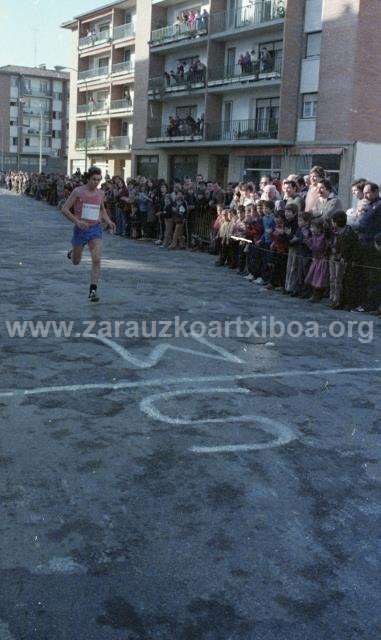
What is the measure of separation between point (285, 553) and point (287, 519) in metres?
0.36

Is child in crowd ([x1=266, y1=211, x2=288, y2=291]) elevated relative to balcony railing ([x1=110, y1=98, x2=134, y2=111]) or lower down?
lower down

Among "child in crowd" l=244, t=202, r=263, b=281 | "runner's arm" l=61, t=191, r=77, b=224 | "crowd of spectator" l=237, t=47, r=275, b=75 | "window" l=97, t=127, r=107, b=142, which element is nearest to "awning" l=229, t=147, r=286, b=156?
"crowd of spectator" l=237, t=47, r=275, b=75

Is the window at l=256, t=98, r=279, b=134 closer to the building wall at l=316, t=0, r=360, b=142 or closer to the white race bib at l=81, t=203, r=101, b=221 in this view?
the building wall at l=316, t=0, r=360, b=142

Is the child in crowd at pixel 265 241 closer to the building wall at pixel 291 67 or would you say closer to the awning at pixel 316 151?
the awning at pixel 316 151

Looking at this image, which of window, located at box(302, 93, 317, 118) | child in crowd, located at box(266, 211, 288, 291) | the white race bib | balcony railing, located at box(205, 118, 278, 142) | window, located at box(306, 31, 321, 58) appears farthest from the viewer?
balcony railing, located at box(205, 118, 278, 142)

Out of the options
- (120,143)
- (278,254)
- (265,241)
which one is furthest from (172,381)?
(120,143)

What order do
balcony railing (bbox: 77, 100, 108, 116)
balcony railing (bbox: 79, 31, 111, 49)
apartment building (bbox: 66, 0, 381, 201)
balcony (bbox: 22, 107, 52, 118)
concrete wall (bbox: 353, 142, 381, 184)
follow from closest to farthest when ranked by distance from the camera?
concrete wall (bbox: 353, 142, 381, 184)
apartment building (bbox: 66, 0, 381, 201)
balcony railing (bbox: 79, 31, 111, 49)
balcony railing (bbox: 77, 100, 108, 116)
balcony (bbox: 22, 107, 52, 118)

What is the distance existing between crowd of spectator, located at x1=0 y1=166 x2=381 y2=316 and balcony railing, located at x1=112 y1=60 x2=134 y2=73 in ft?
112

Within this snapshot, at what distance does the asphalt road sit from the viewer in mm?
2926

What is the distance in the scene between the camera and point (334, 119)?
3331 cm

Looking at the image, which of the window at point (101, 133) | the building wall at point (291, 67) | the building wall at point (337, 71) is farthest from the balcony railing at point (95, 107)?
the building wall at point (337, 71)

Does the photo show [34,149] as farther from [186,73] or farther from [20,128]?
[186,73]

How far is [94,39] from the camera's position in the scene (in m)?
57.5

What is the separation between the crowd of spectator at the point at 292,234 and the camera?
11086 millimetres
